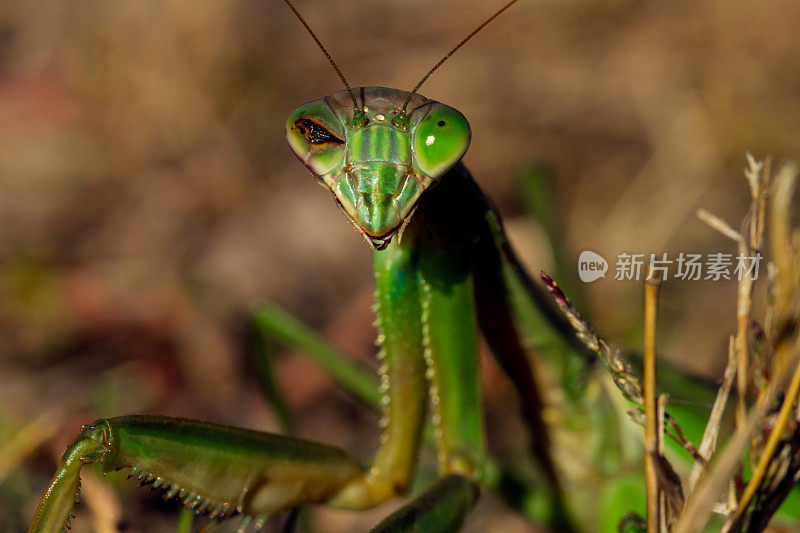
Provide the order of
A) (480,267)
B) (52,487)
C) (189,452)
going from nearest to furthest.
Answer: (52,487) < (189,452) < (480,267)

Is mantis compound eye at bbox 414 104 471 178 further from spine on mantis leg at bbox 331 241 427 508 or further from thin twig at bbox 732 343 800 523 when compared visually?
thin twig at bbox 732 343 800 523

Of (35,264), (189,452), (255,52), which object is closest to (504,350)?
(189,452)

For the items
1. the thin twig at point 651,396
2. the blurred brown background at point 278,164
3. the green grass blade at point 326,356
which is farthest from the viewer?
the blurred brown background at point 278,164

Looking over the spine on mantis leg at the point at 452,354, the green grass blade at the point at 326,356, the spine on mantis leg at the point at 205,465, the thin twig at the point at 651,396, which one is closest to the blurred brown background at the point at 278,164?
the green grass blade at the point at 326,356

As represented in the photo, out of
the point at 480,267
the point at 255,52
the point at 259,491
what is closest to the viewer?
the point at 259,491

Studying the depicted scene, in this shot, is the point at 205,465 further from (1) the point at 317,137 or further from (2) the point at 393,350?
(1) the point at 317,137

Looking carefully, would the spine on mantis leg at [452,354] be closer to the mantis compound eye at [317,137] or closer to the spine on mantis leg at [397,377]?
the spine on mantis leg at [397,377]

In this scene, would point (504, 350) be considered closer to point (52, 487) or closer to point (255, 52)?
point (52, 487)
